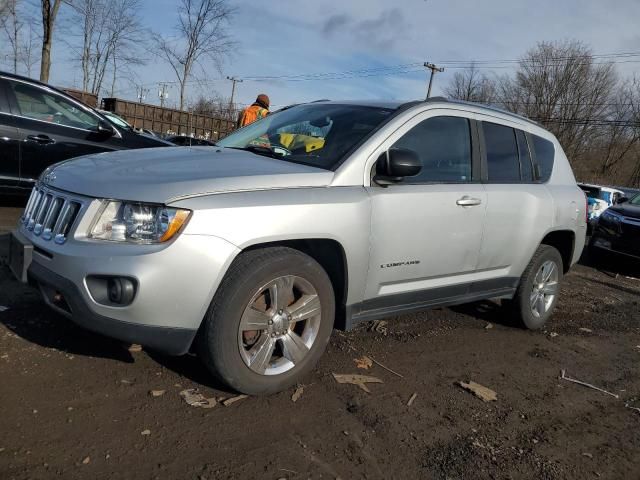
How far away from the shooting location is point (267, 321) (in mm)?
2998

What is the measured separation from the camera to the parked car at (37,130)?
6289 mm

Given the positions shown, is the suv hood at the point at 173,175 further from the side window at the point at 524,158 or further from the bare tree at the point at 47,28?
the bare tree at the point at 47,28

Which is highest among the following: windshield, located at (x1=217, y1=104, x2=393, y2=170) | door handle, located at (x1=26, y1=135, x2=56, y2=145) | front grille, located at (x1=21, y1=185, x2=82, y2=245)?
windshield, located at (x1=217, y1=104, x2=393, y2=170)

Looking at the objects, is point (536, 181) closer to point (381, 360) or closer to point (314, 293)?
point (381, 360)

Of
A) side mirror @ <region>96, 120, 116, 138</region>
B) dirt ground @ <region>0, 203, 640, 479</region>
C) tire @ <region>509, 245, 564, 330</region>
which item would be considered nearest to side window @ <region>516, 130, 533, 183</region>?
tire @ <region>509, 245, 564, 330</region>

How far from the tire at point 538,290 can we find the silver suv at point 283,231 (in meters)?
0.23

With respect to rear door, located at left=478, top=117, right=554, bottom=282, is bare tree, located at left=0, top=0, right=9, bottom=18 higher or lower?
higher

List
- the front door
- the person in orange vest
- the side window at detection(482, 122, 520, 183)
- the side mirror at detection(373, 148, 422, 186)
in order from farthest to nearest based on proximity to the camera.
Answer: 1. the person in orange vest
2. the side window at detection(482, 122, 520, 183)
3. the front door
4. the side mirror at detection(373, 148, 422, 186)

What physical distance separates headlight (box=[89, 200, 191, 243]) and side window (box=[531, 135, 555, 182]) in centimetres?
342

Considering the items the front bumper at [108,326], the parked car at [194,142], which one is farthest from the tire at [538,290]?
the front bumper at [108,326]

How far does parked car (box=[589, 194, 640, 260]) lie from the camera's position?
29.5 ft

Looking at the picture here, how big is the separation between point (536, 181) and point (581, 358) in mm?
1521

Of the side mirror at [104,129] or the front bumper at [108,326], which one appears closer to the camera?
the front bumper at [108,326]

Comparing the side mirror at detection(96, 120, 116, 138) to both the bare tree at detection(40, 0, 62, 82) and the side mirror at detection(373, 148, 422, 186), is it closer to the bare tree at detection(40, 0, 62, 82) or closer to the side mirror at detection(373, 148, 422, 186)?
the side mirror at detection(373, 148, 422, 186)
